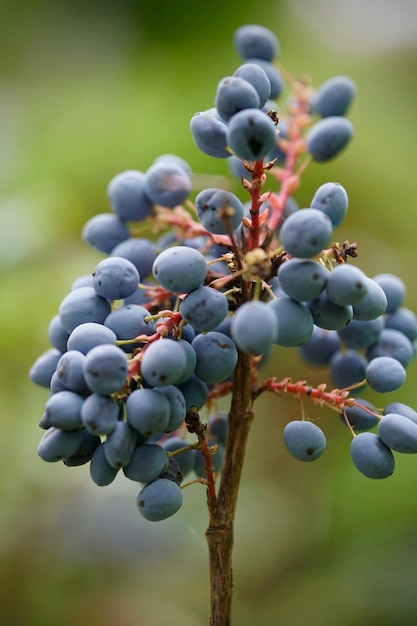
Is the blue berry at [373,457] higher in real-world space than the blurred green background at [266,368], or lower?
lower

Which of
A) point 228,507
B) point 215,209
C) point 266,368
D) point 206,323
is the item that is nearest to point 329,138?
point 215,209

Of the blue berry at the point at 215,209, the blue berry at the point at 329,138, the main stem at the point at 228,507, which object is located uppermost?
the blue berry at the point at 329,138

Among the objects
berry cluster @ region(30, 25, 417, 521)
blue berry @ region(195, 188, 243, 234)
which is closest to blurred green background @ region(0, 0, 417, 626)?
berry cluster @ region(30, 25, 417, 521)

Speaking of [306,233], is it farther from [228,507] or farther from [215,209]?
[228,507]

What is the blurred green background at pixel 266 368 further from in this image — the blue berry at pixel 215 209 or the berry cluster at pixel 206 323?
the blue berry at pixel 215 209

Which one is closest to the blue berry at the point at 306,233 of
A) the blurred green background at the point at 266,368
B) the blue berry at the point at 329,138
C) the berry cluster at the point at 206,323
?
the berry cluster at the point at 206,323
